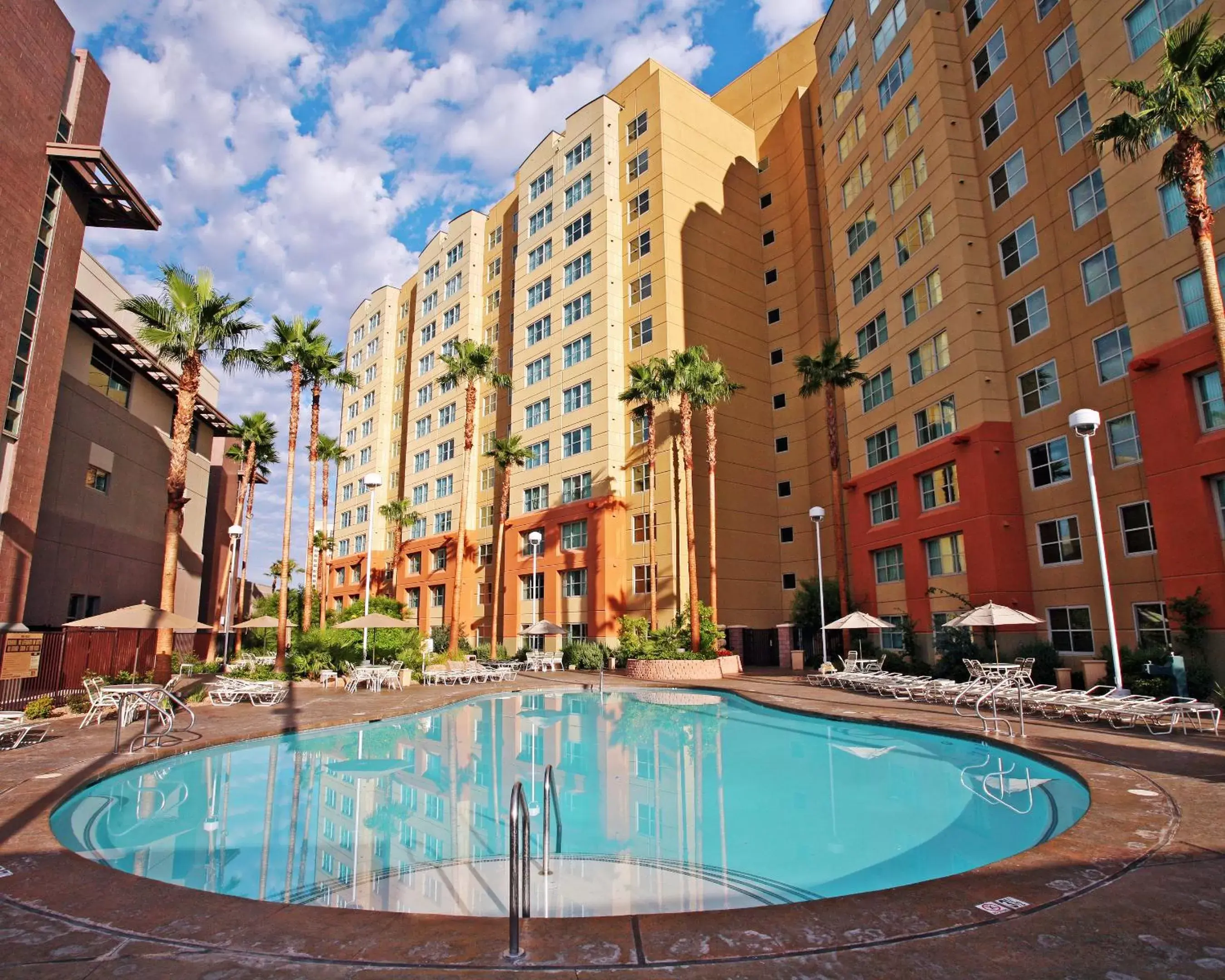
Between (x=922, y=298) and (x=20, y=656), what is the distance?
33160 millimetres

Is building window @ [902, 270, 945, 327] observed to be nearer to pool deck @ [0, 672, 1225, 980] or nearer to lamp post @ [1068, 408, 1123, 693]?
lamp post @ [1068, 408, 1123, 693]

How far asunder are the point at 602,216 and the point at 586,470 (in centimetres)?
1658

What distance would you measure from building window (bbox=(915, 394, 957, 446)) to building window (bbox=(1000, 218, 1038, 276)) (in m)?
5.38

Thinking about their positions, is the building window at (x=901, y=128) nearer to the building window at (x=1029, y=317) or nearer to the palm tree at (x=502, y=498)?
the building window at (x=1029, y=317)

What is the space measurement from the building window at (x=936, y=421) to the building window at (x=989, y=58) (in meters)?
13.3

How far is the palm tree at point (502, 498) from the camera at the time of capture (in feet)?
141

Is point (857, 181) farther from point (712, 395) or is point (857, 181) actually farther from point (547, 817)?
point (547, 817)

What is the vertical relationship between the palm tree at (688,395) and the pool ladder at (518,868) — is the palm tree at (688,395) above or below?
above

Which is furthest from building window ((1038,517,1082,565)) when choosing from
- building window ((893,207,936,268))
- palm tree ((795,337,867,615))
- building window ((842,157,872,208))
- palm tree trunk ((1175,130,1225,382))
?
building window ((842,157,872,208))

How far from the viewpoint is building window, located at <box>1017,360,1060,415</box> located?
23.8m

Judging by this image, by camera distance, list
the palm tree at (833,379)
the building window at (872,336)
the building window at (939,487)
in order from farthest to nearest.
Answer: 1. the building window at (872,336)
2. the palm tree at (833,379)
3. the building window at (939,487)

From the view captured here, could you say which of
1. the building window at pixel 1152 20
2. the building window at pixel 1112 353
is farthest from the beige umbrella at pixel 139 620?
the building window at pixel 1152 20

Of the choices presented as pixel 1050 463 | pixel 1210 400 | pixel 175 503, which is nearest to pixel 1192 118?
pixel 1210 400

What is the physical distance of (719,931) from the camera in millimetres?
4598
